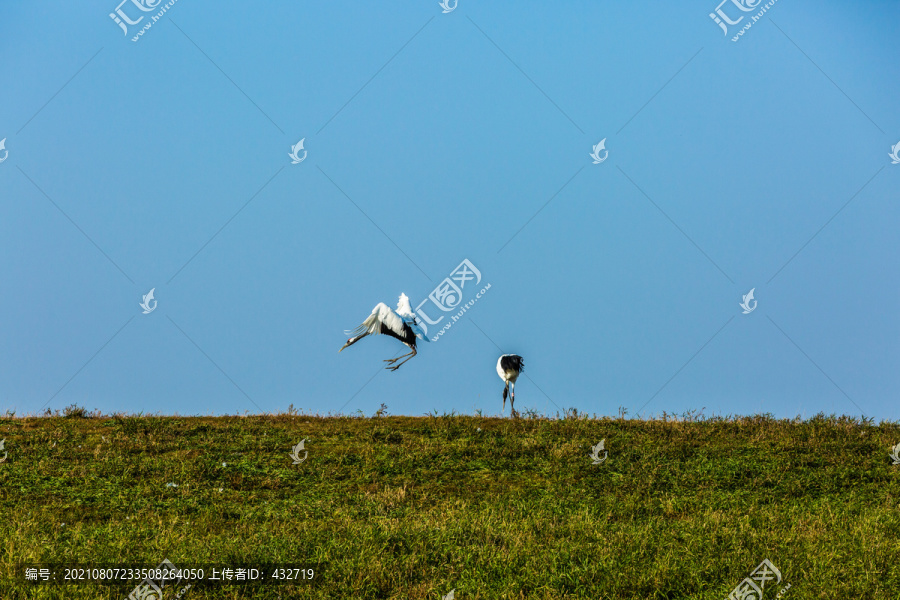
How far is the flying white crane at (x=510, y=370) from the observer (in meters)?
18.2

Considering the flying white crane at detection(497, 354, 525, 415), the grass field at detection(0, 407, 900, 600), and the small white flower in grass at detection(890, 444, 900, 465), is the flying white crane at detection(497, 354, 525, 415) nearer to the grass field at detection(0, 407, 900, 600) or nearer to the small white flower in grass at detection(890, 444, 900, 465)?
A: the grass field at detection(0, 407, 900, 600)

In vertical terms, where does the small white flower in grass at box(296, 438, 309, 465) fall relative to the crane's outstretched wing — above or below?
below

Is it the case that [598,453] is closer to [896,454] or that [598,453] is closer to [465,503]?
[465,503]

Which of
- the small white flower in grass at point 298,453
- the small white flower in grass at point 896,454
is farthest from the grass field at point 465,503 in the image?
the small white flower in grass at point 896,454

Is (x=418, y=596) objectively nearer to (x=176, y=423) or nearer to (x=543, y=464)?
(x=543, y=464)

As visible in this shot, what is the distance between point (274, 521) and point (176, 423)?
7.01 metres

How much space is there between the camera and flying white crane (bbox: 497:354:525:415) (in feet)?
59.6

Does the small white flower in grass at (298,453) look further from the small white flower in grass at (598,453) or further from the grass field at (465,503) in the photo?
the small white flower in grass at (598,453)

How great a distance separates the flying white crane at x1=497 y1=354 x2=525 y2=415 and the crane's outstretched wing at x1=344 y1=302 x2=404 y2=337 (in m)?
2.79

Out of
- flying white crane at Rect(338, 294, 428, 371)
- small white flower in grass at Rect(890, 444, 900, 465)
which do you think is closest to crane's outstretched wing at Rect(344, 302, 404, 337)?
flying white crane at Rect(338, 294, 428, 371)

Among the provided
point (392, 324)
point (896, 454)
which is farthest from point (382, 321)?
point (896, 454)

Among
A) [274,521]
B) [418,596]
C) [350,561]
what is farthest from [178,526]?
[418,596]

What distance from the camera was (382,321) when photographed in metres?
16.9

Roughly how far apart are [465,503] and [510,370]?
7.05m
